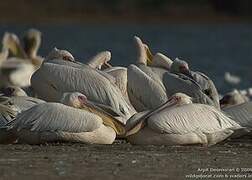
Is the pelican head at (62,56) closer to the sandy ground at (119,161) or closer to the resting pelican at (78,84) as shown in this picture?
the resting pelican at (78,84)

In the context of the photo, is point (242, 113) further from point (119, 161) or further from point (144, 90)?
point (119, 161)

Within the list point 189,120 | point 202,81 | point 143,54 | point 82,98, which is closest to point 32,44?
point 143,54

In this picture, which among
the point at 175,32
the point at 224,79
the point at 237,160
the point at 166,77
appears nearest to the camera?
the point at 237,160

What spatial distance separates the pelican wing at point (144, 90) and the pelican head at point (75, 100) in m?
1.10

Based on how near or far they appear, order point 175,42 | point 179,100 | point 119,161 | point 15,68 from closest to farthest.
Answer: point 119,161 → point 179,100 → point 15,68 → point 175,42

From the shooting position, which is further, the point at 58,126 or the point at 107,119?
the point at 107,119

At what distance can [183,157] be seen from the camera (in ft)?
28.4

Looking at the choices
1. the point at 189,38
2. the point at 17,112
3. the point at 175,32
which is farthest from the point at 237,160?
the point at 175,32

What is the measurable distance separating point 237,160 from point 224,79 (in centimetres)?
1249

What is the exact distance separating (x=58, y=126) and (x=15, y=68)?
33.8 ft

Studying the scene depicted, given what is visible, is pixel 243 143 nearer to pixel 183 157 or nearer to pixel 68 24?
pixel 183 157

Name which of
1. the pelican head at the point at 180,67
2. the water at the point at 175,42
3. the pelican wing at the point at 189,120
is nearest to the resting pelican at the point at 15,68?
the water at the point at 175,42

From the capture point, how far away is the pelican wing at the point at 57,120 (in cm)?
927

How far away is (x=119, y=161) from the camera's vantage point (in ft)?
27.3
